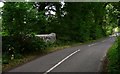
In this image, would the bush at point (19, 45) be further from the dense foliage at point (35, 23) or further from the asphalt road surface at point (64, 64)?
the asphalt road surface at point (64, 64)

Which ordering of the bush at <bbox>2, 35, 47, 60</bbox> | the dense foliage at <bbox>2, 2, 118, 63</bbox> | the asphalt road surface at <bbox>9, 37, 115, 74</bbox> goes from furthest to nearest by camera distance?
1. the dense foliage at <bbox>2, 2, 118, 63</bbox>
2. the bush at <bbox>2, 35, 47, 60</bbox>
3. the asphalt road surface at <bbox>9, 37, 115, 74</bbox>

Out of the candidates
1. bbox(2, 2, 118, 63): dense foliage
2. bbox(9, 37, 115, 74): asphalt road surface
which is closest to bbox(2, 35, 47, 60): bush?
bbox(2, 2, 118, 63): dense foliage

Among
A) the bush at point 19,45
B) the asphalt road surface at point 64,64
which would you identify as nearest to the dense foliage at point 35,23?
the bush at point 19,45

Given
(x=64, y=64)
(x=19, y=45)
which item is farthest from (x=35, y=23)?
(x=64, y=64)

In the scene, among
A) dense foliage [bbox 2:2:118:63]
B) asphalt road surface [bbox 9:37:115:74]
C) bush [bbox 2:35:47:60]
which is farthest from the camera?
dense foliage [bbox 2:2:118:63]

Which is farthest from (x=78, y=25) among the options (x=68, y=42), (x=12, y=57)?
(x=12, y=57)

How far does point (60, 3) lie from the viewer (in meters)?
43.2

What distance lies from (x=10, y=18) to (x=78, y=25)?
69.7 ft

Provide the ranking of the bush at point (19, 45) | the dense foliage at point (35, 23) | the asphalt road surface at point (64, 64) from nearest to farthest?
the asphalt road surface at point (64, 64), the bush at point (19, 45), the dense foliage at point (35, 23)

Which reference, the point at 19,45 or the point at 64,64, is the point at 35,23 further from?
the point at 64,64

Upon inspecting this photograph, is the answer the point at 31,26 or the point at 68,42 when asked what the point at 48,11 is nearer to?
the point at 68,42

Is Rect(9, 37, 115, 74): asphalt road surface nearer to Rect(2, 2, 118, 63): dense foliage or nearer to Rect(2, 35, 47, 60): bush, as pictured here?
Rect(2, 35, 47, 60): bush

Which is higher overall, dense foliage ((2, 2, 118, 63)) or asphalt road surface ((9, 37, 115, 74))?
dense foliage ((2, 2, 118, 63))

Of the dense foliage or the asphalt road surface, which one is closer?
the asphalt road surface
